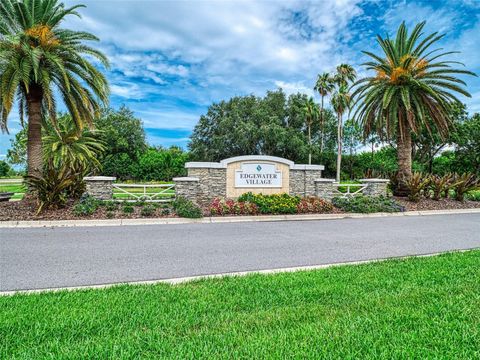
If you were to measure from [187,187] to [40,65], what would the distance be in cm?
673

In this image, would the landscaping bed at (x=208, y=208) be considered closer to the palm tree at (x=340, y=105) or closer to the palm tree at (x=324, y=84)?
the palm tree at (x=340, y=105)

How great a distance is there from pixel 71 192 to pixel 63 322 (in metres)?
10.8

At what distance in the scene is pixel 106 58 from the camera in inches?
520

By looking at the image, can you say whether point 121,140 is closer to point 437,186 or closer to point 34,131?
point 34,131

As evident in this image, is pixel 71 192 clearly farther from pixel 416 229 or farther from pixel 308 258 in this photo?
pixel 416 229

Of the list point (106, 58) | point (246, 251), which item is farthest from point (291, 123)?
point (246, 251)

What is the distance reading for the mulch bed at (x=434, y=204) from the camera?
47.8ft

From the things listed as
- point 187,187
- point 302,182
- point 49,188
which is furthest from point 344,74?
point 49,188

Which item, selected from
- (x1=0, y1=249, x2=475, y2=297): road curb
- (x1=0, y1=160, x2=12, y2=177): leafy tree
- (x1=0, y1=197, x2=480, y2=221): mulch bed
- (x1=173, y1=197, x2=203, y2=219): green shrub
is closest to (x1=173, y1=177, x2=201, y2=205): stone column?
(x1=173, y1=197, x2=203, y2=219): green shrub

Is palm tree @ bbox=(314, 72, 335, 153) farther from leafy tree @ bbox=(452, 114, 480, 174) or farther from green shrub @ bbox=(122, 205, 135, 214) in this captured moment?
green shrub @ bbox=(122, 205, 135, 214)

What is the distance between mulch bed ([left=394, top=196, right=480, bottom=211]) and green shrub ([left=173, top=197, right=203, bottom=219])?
9.01m

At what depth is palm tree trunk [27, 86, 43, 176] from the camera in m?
12.3

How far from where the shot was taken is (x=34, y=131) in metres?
12.4

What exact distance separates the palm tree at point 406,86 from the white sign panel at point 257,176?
647 cm
